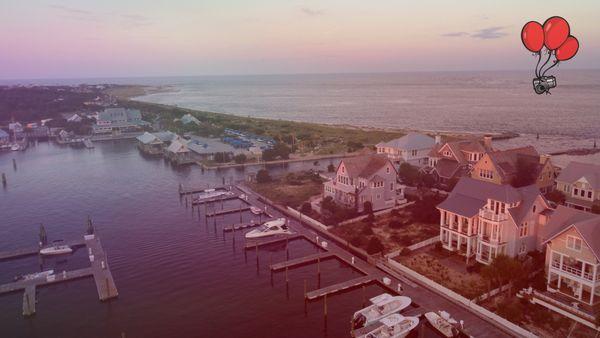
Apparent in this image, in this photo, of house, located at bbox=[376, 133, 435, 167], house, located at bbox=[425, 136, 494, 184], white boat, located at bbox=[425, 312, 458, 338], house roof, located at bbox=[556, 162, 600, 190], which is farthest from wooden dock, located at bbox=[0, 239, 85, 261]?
house roof, located at bbox=[556, 162, 600, 190]

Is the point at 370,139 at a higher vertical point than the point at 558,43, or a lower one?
lower

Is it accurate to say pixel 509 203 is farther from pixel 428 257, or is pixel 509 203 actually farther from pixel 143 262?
pixel 143 262

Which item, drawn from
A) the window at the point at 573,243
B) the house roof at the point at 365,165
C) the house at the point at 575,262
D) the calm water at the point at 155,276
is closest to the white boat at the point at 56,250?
the calm water at the point at 155,276

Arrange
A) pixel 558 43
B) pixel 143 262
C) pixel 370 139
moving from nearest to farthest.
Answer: pixel 558 43 < pixel 143 262 < pixel 370 139

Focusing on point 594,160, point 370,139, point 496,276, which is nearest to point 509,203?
point 496,276

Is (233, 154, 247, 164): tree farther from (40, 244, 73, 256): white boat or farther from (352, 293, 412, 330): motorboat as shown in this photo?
(352, 293, 412, 330): motorboat
